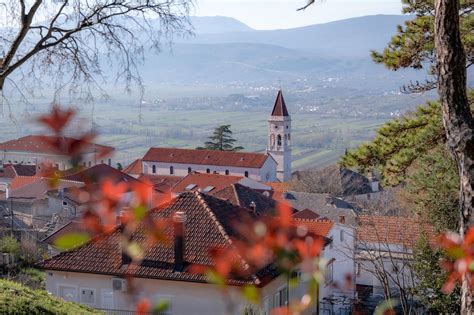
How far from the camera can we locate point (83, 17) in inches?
304

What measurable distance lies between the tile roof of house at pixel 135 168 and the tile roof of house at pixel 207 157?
130 cm

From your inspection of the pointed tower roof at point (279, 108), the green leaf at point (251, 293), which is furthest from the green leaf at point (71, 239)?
the pointed tower roof at point (279, 108)

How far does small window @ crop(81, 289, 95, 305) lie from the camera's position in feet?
48.8

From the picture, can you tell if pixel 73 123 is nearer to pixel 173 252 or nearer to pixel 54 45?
pixel 54 45

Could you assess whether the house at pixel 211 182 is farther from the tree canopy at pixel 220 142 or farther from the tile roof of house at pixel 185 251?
the tile roof of house at pixel 185 251

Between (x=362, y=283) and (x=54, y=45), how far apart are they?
57.5ft

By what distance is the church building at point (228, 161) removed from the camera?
6031cm

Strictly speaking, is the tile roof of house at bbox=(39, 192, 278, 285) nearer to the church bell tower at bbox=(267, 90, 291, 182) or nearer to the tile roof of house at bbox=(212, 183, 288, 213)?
the tile roof of house at bbox=(212, 183, 288, 213)

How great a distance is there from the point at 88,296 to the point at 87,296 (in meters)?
0.03

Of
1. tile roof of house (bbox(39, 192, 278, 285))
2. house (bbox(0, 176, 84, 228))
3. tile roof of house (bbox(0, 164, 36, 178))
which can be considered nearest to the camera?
tile roof of house (bbox(39, 192, 278, 285))

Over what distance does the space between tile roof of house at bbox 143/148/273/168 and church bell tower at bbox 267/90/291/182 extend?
6832mm

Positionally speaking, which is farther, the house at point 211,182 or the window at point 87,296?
the house at point 211,182

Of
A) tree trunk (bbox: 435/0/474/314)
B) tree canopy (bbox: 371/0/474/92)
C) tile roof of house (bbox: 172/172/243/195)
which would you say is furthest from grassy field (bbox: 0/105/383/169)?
tree trunk (bbox: 435/0/474/314)

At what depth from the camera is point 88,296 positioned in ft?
49.2
